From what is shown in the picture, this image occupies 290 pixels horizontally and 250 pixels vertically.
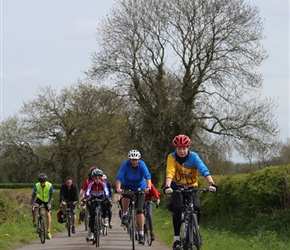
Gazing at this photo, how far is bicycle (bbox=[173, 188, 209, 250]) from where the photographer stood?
951 centimetres

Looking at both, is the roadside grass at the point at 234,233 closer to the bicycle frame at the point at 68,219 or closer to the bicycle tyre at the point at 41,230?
the bicycle tyre at the point at 41,230

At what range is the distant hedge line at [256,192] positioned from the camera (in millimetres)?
15398

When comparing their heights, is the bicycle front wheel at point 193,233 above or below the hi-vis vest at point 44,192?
below

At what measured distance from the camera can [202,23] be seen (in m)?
39.1

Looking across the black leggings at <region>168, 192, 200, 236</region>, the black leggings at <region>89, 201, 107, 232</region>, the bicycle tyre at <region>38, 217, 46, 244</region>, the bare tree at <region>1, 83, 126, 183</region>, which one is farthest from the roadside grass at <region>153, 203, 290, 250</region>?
the bare tree at <region>1, 83, 126, 183</region>

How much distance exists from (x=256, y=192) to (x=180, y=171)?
6681 mm

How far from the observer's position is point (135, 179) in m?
13.0

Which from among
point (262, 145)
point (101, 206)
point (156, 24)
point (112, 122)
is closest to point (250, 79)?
point (262, 145)

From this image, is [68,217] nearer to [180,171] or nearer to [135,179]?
[135,179]

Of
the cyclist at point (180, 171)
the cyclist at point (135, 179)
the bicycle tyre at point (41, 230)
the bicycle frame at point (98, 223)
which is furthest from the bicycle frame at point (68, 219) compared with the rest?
the cyclist at point (180, 171)

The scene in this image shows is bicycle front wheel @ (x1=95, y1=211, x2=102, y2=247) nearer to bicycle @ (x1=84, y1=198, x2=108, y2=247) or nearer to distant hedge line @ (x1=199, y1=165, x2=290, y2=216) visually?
bicycle @ (x1=84, y1=198, x2=108, y2=247)

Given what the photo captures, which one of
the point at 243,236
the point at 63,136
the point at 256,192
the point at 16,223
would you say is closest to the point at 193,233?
the point at 243,236

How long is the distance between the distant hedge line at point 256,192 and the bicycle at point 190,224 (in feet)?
18.7

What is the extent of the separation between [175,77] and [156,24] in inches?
152
